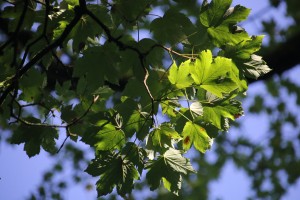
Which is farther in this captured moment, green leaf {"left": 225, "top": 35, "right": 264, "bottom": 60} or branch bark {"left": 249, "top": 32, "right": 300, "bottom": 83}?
branch bark {"left": 249, "top": 32, "right": 300, "bottom": 83}

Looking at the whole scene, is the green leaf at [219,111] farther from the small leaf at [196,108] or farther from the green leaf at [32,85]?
the green leaf at [32,85]

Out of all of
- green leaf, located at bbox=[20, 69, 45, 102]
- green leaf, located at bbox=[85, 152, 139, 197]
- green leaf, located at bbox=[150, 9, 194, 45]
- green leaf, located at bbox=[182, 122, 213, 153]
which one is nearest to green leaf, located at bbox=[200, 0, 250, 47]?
green leaf, located at bbox=[150, 9, 194, 45]

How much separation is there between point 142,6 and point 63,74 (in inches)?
41.9

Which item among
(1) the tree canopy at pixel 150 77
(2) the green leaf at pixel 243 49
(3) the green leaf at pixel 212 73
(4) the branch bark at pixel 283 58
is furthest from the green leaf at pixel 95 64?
(4) the branch bark at pixel 283 58

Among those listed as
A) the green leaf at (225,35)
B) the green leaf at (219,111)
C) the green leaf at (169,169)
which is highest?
the green leaf at (225,35)

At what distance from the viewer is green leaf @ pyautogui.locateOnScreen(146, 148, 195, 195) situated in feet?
5.03

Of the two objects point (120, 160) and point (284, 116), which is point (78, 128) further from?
point (284, 116)

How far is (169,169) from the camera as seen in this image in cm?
154

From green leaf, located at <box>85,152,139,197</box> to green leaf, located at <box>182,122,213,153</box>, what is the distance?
0.27 metres

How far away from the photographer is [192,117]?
143 centimetres

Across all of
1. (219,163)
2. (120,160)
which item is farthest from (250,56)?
(219,163)

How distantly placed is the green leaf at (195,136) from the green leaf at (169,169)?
0.32 ft

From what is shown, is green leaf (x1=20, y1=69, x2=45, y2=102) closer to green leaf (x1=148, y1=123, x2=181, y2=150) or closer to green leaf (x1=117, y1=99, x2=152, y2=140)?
green leaf (x1=117, y1=99, x2=152, y2=140)

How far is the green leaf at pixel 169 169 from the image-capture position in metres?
1.53
